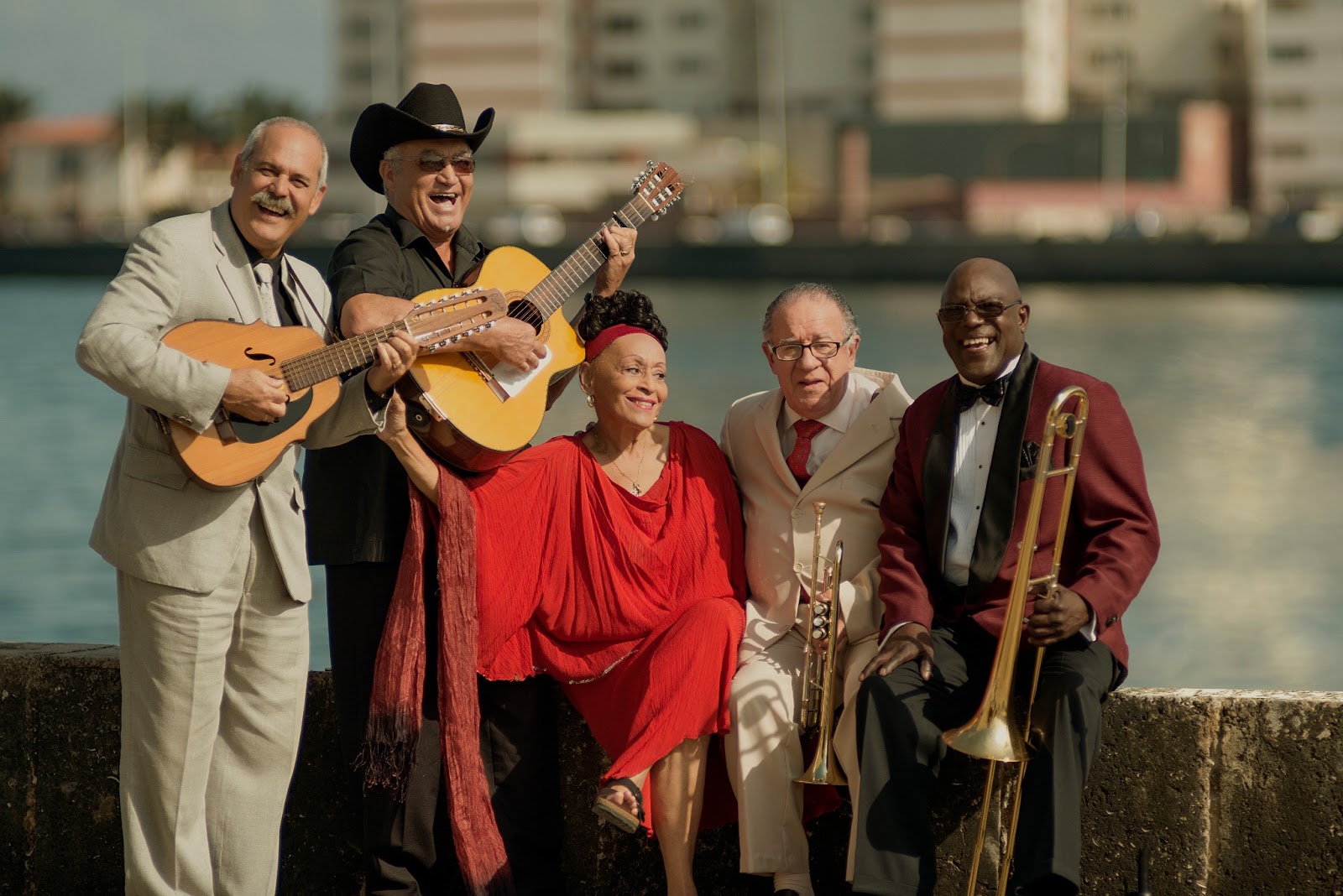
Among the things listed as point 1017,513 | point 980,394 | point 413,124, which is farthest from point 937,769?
point 413,124

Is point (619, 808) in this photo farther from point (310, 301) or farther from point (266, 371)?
point (310, 301)

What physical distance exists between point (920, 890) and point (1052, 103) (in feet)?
322

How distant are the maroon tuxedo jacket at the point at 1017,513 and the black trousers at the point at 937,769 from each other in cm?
Answer: 17

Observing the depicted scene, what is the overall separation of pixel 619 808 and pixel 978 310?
1.54 metres

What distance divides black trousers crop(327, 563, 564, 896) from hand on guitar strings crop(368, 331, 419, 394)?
0.58 m

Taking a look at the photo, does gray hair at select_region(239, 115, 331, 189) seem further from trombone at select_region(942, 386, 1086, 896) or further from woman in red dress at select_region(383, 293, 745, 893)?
trombone at select_region(942, 386, 1086, 896)

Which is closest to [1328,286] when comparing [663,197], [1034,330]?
[1034,330]

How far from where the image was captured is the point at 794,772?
171 inches

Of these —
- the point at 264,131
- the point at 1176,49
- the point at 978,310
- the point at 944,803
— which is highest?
the point at 1176,49

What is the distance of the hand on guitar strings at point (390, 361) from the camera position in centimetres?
420

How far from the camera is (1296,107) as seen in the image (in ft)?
293

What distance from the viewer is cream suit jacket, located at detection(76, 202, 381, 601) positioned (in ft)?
12.6

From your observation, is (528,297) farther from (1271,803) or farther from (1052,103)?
(1052,103)

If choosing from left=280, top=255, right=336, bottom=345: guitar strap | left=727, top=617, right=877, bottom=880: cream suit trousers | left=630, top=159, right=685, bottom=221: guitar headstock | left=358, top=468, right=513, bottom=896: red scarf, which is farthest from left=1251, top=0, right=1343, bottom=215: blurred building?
left=280, top=255, right=336, bottom=345: guitar strap
